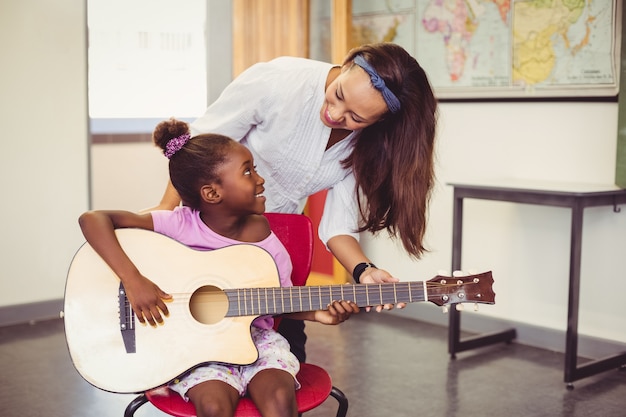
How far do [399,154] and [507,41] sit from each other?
92.1 inches

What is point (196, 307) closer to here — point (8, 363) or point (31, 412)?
point (31, 412)

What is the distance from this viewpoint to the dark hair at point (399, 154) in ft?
6.54

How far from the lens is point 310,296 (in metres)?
1.92

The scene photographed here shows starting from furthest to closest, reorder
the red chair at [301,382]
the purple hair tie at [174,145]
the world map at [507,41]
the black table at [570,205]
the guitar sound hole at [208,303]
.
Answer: the world map at [507,41], the black table at [570,205], the purple hair tie at [174,145], the guitar sound hole at [208,303], the red chair at [301,382]

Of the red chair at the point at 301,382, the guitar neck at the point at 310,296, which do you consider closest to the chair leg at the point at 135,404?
the red chair at the point at 301,382

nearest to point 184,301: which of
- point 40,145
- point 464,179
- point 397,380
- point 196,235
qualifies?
point 196,235

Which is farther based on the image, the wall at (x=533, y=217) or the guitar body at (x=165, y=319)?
the wall at (x=533, y=217)

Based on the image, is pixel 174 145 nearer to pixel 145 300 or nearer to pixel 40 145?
pixel 145 300

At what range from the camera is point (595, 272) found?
393cm

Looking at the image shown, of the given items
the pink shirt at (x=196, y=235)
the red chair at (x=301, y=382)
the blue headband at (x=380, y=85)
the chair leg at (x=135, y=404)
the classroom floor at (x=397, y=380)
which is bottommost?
the classroom floor at (x=397, y=380)

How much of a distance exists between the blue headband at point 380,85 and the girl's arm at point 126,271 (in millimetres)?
682

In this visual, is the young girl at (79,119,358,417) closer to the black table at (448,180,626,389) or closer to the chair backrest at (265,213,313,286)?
the chair backrest at (265,213,313,286)

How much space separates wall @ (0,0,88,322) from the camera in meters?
4.45

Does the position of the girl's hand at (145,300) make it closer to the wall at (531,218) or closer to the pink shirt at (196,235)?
the pink shirt at (196,235)
